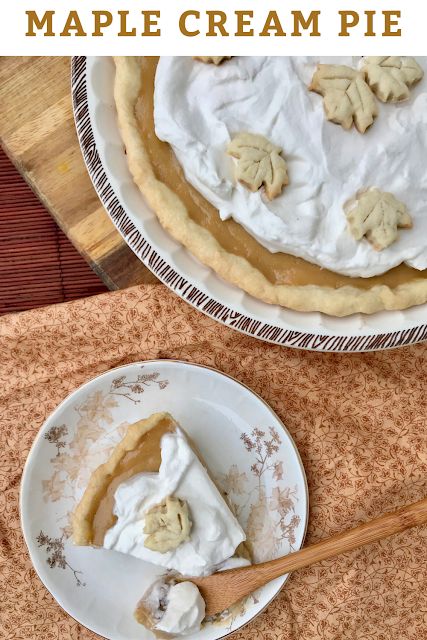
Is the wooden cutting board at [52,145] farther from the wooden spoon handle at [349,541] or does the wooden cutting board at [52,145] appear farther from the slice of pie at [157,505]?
the wooden spoon handle at [349,541]

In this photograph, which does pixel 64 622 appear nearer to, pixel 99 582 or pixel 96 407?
pixel 99 582

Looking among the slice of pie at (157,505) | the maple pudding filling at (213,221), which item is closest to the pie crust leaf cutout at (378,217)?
the maple pudding filling at (213,221)

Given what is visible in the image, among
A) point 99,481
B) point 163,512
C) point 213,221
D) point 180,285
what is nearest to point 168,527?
point 163,512

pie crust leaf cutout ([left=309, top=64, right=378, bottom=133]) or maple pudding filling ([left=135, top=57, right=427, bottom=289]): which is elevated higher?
pie crust leaf cutout ([left=309, top=64, right=378, bottom=133])

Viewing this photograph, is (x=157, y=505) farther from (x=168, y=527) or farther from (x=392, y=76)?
(x=392, y=76)

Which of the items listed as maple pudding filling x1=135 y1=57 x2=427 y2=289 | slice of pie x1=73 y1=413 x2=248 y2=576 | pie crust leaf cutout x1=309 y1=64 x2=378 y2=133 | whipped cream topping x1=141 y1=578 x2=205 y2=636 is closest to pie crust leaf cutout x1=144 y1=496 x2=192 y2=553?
slice of pie x1=73 y1=413 x2=248 y2=576

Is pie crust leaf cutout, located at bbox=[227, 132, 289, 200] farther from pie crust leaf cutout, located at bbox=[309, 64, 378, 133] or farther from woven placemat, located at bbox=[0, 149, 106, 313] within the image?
woven placemat, located at bbox=[0, 149, 106, 313]
